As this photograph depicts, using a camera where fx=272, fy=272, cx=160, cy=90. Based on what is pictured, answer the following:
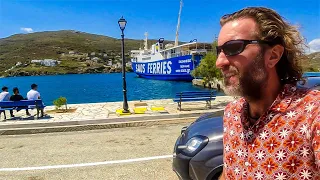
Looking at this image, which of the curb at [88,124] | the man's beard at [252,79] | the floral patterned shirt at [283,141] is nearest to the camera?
the floral patterned shirt at [283,141]

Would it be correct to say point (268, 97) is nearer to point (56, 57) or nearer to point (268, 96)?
point (268, 96)

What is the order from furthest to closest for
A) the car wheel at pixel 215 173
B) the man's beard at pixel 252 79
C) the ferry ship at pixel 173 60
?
the ferry ship at pixel 173 60 < the car wheel at pixel 215 173 < the man's beard at pixel 252 79

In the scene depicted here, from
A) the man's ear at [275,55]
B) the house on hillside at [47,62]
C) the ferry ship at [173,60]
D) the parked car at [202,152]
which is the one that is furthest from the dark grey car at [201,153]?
the house on hillside at [47,62]

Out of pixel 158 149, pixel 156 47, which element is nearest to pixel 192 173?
pixel 158 149

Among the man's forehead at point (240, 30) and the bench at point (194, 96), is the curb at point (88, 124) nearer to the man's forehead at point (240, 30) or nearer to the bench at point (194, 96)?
the bench at point (194, 96)

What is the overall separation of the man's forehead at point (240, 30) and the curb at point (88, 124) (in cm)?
832

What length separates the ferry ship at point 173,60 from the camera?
50188 millimetres

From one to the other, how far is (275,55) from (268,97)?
20 centimetres

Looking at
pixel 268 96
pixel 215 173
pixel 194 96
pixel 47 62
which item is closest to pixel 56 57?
pixel 47 62

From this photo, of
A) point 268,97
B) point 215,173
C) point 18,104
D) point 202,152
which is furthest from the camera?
point 18,104

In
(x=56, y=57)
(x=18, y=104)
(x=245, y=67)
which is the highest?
(x=56, y=57)

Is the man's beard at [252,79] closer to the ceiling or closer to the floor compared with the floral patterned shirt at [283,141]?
closer to the ceiling

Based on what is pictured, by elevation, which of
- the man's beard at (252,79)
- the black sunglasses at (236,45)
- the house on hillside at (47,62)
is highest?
the house on hillside at (47,62)

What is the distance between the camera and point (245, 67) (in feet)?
4.18
